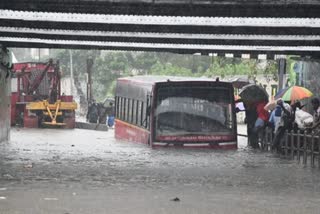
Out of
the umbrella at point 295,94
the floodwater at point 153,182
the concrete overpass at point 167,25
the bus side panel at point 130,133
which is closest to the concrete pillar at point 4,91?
the concrete overpass at point 167,25

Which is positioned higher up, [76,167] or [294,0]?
[294,0]

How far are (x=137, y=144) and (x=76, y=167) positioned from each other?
811 centimetres

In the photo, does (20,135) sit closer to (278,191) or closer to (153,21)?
(153,21)

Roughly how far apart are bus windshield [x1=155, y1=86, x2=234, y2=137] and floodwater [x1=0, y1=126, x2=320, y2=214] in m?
0.67

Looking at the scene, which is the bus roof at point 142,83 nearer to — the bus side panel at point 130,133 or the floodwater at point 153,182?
the bus side panel at point 130,133

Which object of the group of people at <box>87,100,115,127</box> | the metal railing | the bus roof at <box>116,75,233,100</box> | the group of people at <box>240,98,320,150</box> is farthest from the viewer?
the group of people at <box>87,100,115,127</box>

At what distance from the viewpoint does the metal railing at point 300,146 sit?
17.4 metres

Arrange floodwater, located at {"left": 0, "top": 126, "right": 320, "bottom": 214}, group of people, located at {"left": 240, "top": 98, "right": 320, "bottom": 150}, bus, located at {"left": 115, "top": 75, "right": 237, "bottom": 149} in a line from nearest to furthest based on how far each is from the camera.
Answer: floodwater, located at {"left": 0, "top": 126, "right": 320, "bottom": 214}, group of people, located at {"left": 240, "top": 98, "right": 320, "bottom": 150}, bus, located at {"left": 115, "top": 75, "right": 237, "bottom": 149}

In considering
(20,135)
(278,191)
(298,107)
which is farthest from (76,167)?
(20,135)

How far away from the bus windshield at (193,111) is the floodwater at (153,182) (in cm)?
67

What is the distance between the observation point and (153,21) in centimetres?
1623

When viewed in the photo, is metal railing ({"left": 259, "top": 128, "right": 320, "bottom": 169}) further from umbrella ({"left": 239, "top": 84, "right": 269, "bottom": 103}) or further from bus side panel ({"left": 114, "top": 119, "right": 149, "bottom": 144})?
bus side panel ({"left": 114, "top": 119, "right": 149, "bottom": 144})

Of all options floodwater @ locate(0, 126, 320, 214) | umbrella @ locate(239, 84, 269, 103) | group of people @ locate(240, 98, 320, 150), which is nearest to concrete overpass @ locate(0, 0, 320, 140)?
umbrella @ locate(239, 84, 269, 103)

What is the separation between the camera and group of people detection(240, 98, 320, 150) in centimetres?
1936
